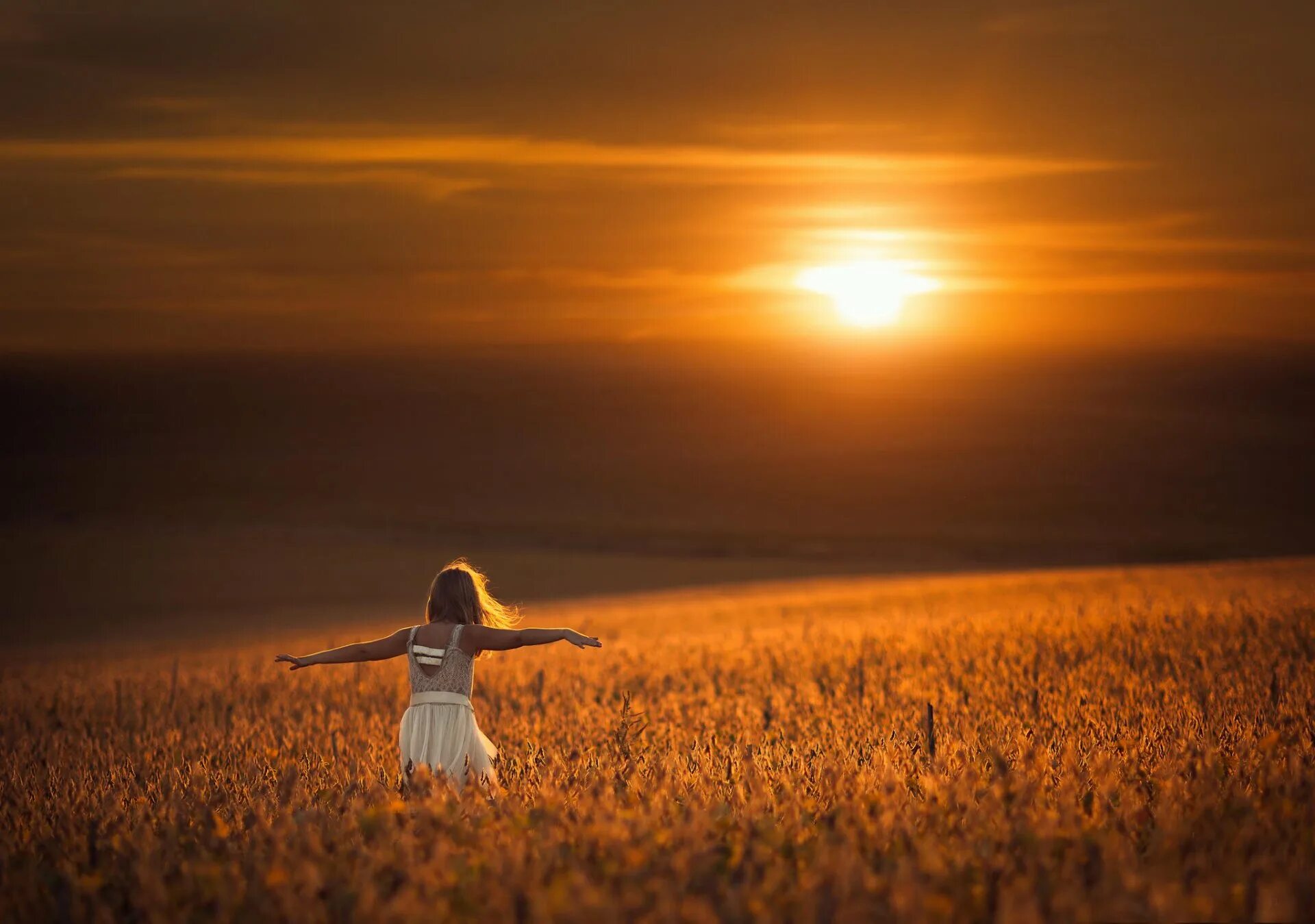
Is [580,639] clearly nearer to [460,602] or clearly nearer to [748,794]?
[460,602]

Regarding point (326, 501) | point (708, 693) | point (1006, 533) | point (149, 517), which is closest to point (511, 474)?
point (326, 501)

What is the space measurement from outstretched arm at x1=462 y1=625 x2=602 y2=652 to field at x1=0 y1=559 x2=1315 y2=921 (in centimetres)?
70

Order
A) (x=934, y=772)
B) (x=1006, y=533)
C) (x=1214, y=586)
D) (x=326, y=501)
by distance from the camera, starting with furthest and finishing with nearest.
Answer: (x=326, y=501)
(x=1006, y=533)
(x=1214, y=586)
(x=934, y=772)

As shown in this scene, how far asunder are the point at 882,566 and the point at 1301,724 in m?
43.7

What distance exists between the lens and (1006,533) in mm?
63438

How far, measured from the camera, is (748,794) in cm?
666

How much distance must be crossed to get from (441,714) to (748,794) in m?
2.10

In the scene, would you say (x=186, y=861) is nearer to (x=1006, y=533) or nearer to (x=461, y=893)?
(x=461, y=893)

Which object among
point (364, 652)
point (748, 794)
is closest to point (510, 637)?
point (364, 652)

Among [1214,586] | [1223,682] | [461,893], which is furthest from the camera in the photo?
[1214,586]

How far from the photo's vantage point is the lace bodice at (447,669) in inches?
313

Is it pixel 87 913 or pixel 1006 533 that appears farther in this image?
pixel 1006 533

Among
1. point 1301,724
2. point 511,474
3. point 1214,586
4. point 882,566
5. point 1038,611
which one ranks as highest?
point 511,474

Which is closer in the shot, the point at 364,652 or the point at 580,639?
the point at 580,639
